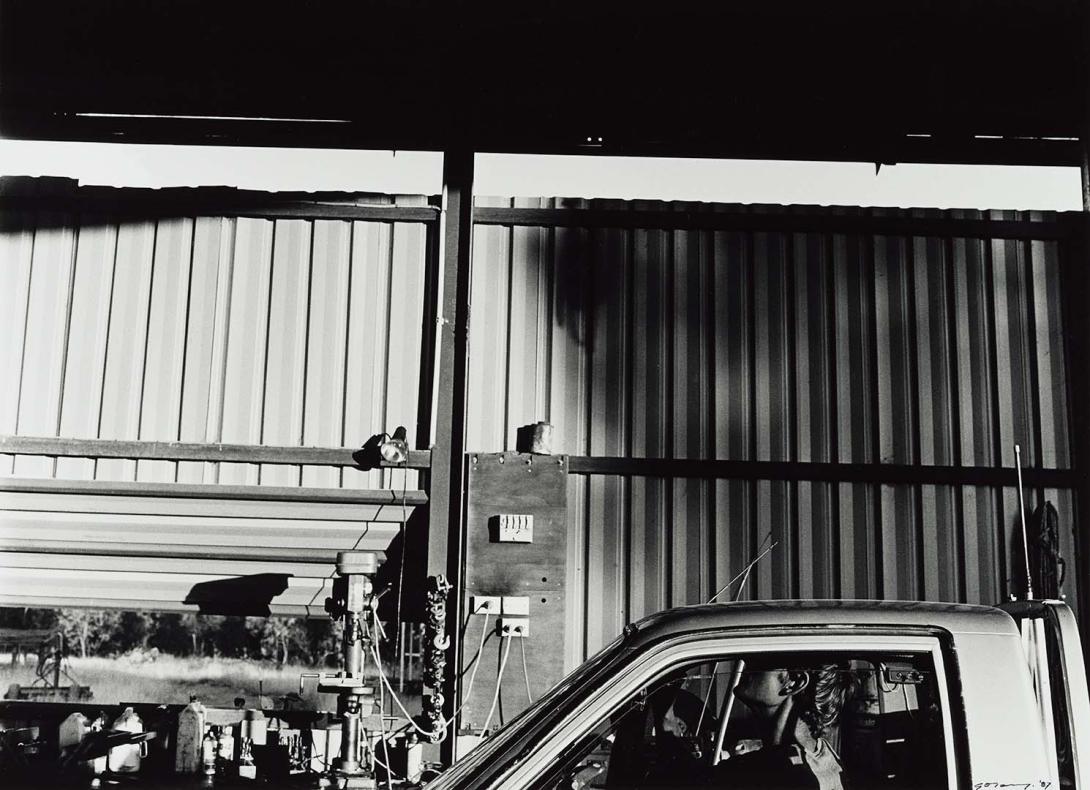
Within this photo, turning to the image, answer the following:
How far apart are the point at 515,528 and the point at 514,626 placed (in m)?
0.71

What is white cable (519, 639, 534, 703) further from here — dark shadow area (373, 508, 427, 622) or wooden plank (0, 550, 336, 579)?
wooden plank (0, 550, 336, 579)

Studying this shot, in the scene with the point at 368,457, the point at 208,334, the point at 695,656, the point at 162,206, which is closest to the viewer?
the point at 695,656

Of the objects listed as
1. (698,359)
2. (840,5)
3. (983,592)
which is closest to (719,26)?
(840,5)

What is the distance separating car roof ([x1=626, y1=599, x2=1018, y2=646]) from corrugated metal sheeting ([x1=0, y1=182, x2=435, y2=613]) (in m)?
5.29

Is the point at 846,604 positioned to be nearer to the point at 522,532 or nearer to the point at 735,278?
the point at 522,532

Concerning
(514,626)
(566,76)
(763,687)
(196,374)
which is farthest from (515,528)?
(763,687)

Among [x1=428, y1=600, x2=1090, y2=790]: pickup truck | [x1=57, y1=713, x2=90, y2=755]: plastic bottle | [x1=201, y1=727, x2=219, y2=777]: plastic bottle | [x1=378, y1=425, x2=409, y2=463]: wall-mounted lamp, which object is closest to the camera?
[x1=428, y1=600, x2=1090, y2=790]: pickup truck

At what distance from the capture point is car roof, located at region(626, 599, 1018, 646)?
2664mm

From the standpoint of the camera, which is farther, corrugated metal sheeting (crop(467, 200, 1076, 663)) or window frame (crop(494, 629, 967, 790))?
corrugated metal sheeting (crop(467, 200, 1076, 663))

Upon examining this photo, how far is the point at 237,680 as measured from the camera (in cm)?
803

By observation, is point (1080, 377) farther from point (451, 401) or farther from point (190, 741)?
point (190, 741)

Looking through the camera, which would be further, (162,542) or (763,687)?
(162,542)

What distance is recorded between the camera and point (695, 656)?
2641 millimetres

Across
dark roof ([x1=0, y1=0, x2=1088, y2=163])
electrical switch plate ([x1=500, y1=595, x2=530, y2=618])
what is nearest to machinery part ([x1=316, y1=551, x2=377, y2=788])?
electrical switch plate ([x1=500, y1=595, x2=530, y2=618])
